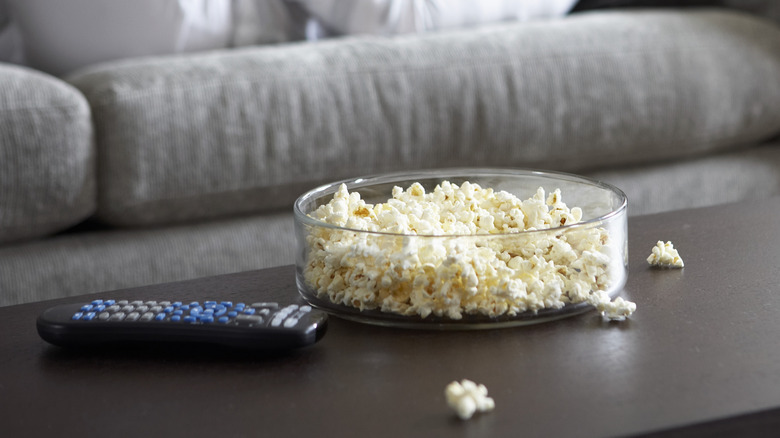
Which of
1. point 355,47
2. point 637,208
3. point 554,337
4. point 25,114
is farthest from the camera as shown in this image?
point 637,208

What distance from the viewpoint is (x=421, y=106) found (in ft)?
4.87

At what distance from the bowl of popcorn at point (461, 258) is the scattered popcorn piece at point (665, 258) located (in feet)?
0.20

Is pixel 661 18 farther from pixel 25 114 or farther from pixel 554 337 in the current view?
pixel 554 337

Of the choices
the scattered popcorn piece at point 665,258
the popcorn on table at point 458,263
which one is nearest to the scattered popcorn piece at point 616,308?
the popcorn on table at point 458,263

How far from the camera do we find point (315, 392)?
1.77 feet

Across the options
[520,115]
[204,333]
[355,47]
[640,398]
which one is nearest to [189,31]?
[355,47]

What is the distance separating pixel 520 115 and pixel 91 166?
2.28 ft

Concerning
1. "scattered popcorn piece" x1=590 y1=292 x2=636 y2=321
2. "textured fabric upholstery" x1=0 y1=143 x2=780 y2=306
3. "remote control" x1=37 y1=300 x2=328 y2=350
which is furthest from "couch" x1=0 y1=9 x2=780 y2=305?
"scattered popcorn piece" x1=590 y1=292 x2=636 y2=321

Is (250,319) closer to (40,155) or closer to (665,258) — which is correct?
(665,258)

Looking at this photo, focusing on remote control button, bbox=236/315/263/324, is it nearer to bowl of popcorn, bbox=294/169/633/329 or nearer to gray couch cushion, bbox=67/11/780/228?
bowl of popcorn, bbox=294/169/633/329

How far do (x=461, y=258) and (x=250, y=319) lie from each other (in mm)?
146

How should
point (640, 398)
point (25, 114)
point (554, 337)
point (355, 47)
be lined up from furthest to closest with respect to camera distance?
1. point (355, 47)
2. point (25, 114)
3. point (554, 337)
4. point (640, 398)

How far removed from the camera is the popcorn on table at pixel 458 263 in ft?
2.02

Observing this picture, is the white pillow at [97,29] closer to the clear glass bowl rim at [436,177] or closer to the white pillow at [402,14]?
the white pillow at [402,14]
